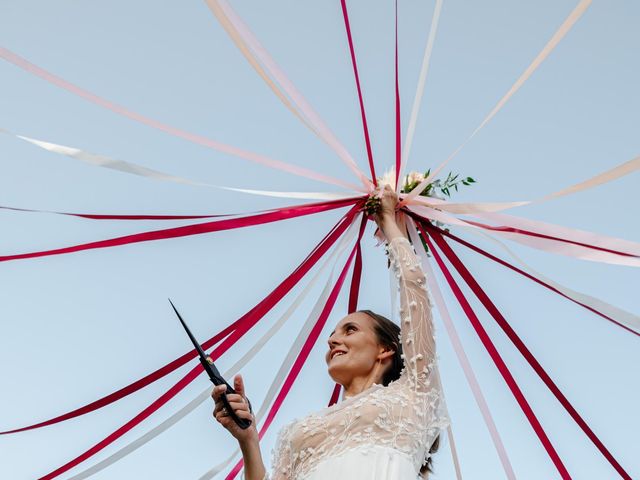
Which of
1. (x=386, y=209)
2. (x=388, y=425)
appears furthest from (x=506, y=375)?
(x=388, y=425)

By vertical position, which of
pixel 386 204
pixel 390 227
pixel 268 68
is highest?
pixel 268 68

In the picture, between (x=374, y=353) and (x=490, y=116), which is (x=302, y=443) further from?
(x=490, y=116)

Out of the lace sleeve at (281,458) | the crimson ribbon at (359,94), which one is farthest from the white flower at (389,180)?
the lace sleeve at (281,458)

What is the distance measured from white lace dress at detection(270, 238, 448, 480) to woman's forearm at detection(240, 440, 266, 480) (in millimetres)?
82

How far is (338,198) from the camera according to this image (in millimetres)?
3754

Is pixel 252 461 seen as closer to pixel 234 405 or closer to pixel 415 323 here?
pixel 234 405

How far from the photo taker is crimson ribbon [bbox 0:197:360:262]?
3395 mm

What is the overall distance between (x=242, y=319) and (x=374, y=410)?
1.12 m

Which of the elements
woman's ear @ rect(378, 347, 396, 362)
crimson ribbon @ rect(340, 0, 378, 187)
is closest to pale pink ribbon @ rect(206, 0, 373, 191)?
crimson ribbon @ rect(340, 0, 378, 187)

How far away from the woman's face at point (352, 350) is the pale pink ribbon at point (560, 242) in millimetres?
602

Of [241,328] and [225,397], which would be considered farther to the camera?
[241,328]

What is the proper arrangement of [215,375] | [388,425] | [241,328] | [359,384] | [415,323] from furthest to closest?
1. [241,328]
2. [359,384]
3. [415,323]
4. [388,425]
5. [215,375]

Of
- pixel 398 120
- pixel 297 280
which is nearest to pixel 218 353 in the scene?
pixel 297 280

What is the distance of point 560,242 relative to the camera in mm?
3434
